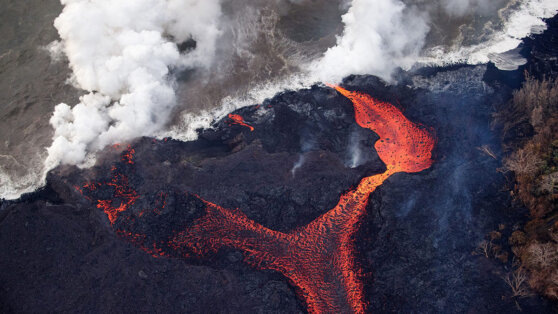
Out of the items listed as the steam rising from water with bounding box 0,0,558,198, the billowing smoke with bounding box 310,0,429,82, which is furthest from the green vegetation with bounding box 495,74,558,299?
the billowing smoke with bounding box 310,0,429,82

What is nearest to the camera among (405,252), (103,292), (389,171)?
(103,292)

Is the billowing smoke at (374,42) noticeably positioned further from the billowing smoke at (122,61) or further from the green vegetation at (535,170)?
the billowing smoke at (122,61)

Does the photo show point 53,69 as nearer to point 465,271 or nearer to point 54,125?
point 54,125

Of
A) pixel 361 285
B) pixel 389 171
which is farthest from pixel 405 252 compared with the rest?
pixel 389 171

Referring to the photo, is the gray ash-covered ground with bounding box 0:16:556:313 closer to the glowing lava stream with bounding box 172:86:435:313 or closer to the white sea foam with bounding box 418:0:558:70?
the glowing lava stream with bounding box 172:86:435:313

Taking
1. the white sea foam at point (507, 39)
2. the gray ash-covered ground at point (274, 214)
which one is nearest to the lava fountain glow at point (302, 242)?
the gray ash-covered ground at point (274, 214)

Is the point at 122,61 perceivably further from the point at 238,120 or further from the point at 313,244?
the point at 313,244
